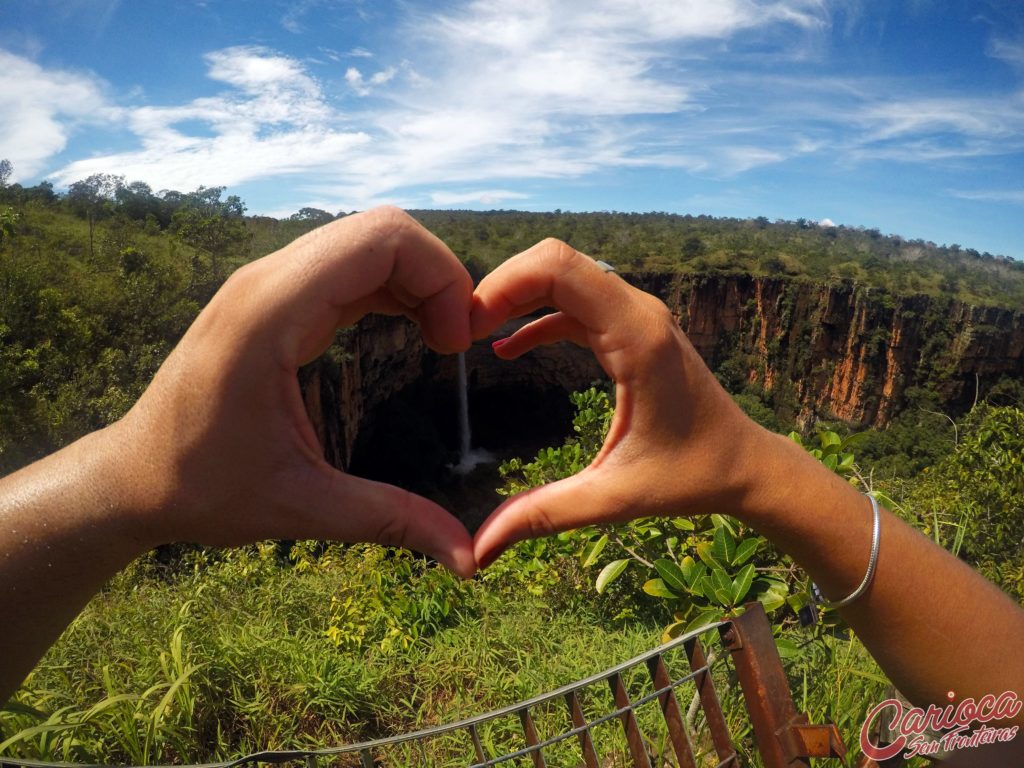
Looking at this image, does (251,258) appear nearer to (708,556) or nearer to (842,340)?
(708,556)

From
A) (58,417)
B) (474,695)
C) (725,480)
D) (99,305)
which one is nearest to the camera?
(725,480)

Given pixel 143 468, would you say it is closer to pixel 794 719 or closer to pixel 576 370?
pixel 794 719

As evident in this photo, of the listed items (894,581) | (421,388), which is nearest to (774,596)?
(894,581)

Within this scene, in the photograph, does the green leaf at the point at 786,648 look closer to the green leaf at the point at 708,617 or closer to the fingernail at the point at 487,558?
the green leaf at the point at 708,617

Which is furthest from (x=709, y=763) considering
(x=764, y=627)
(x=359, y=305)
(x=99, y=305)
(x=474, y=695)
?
(x=99, y=305)

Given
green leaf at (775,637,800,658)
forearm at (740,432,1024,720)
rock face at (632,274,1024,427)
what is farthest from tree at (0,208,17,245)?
rock face at (632,274,1024,427)

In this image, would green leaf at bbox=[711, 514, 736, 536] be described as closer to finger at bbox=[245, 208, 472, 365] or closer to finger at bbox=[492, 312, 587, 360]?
finger at bbox=[492, 312, 587, 360]
